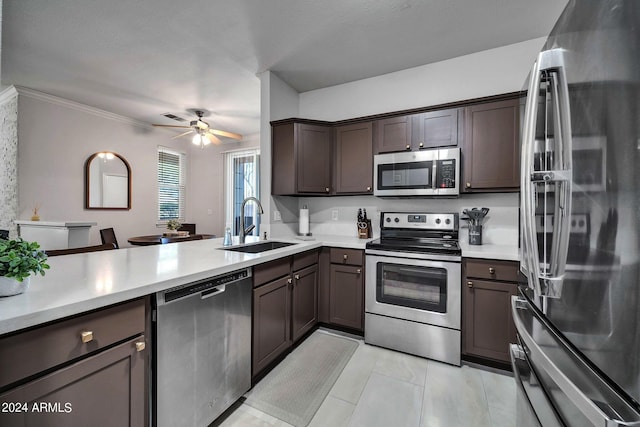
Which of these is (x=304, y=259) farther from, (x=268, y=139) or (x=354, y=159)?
(x=268, y=139)

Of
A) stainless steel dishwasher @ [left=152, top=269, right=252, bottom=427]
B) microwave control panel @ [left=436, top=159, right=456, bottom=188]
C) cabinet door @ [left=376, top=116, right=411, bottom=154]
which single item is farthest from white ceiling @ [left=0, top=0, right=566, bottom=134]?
stainless steel dishwasher @ [left=152, top=269, right=252, bottom=427]

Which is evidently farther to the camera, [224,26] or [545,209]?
[224,26]

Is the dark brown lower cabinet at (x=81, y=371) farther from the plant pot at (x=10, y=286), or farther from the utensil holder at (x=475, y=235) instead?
the utensil holder at (x=475, y=235)

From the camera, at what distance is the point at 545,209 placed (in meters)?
0.86

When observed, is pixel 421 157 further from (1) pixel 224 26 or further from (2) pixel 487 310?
(1) pixel 224 26

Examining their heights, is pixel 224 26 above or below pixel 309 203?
above

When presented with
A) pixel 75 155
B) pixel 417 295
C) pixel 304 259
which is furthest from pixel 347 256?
pixel 75 155

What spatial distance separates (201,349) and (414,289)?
1654mm

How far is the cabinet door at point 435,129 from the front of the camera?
2361mm

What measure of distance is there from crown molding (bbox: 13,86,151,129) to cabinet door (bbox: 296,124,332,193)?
12.2 ft

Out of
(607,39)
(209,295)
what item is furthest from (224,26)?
(607,39)

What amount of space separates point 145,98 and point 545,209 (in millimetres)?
4725

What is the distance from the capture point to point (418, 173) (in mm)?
2453

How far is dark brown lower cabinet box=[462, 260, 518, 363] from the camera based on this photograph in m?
1.90
